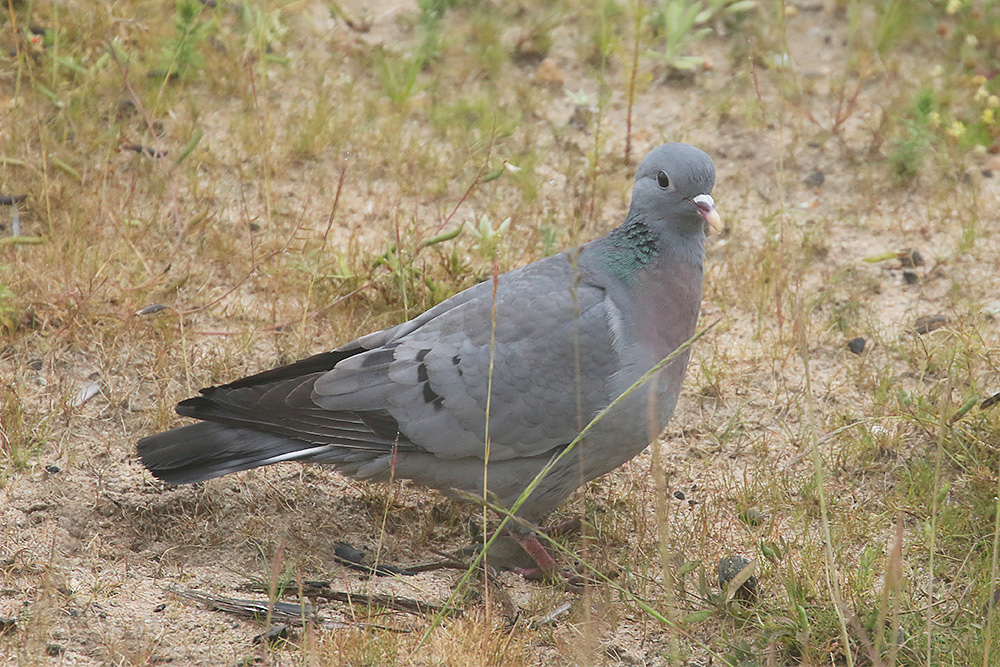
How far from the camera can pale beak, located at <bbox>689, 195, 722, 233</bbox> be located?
3.47m

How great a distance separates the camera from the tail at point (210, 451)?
3.46 meters

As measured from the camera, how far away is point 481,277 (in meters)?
4.60

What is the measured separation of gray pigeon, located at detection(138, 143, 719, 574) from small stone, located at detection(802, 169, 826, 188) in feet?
6.41

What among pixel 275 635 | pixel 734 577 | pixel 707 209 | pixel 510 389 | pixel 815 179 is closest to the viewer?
pixel 275 635

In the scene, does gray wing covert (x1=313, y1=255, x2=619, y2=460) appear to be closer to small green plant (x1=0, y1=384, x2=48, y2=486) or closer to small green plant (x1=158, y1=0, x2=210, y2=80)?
small green plant (x1=0, y1=384, x2=48, y2=486)

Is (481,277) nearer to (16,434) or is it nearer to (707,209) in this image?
(707,209)

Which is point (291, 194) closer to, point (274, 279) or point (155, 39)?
point (274, 279)

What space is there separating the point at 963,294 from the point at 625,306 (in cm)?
199

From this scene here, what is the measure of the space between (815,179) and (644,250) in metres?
2.16

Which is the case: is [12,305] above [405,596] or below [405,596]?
above

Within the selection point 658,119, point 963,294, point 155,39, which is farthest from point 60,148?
point 963,294

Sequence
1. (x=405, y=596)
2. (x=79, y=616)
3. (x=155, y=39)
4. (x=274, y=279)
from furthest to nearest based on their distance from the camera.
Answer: (x=155, y=39) < (x=274, y=279) < (x=405, y=596) < (x=79, y=616)

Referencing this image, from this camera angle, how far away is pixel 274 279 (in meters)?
4.48

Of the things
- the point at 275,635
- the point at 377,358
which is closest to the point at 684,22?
the point at 377,358
